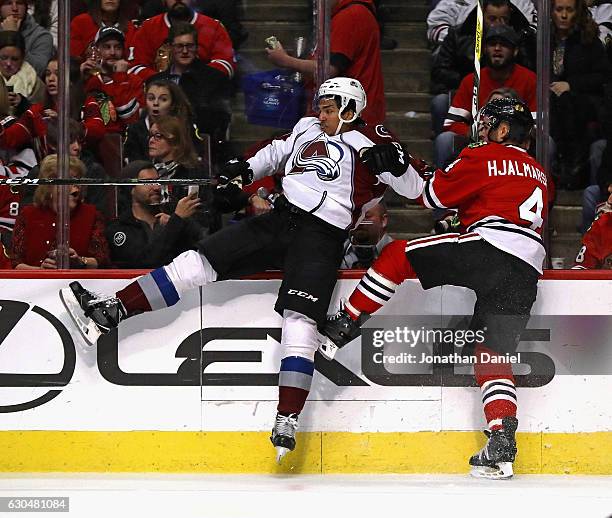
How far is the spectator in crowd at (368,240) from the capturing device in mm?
4715

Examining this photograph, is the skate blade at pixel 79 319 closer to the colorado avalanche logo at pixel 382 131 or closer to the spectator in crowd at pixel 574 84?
the colorado avalanche logo at pixel 382 131

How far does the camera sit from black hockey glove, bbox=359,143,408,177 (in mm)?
4410

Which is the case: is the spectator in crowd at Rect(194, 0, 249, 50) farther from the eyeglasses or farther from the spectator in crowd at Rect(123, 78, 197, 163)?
the spectator in crowd at Rect(123, 78, 197, 163)

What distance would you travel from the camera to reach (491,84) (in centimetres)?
468

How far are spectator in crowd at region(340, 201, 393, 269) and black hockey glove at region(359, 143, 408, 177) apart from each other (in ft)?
0.98

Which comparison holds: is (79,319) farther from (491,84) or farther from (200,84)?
(491,84)

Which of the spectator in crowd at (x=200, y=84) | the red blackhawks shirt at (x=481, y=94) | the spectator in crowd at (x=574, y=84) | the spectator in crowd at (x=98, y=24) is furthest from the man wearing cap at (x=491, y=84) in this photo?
the spectator in crowd at (x=98, y=24)

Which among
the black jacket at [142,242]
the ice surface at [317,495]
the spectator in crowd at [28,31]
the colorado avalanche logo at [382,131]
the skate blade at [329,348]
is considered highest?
the spectator in crowd at [28,31]

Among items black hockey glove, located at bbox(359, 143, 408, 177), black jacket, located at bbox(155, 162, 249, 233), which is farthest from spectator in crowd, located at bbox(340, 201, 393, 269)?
black jacket, located at bbox(155, 162, 249, 233)

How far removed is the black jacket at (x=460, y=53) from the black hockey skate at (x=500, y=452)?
3.95ft

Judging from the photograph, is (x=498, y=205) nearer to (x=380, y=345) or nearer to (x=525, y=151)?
(x=525, y=151)

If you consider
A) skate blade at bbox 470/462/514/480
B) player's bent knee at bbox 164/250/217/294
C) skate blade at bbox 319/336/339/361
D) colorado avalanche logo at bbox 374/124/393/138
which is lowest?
skate blade at bbox 470/462/514/480

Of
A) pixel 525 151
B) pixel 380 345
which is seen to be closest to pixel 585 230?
pixel 525 151

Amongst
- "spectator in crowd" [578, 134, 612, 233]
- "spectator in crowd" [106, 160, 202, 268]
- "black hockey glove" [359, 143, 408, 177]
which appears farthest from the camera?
"spectator in crowd" [106, 160, 202, 268]
